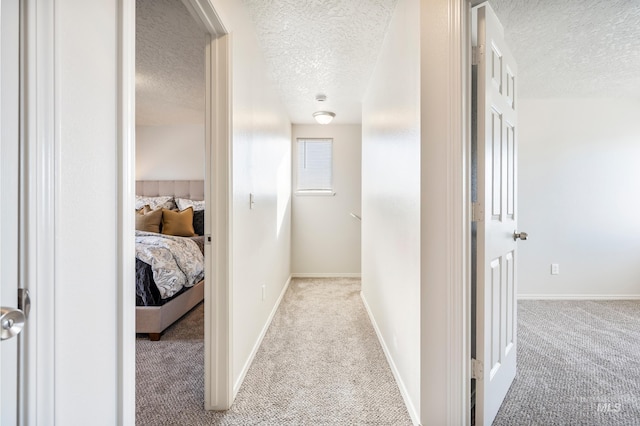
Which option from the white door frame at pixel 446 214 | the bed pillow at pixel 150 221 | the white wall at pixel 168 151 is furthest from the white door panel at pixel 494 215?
the white wall at pixel 168 151

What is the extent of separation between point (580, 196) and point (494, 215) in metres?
2.84

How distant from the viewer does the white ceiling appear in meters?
1.90

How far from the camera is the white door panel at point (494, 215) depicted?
137 cm

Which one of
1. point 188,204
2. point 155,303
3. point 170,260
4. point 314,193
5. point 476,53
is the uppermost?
point 476,53

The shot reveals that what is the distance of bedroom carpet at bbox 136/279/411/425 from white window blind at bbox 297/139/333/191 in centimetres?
227

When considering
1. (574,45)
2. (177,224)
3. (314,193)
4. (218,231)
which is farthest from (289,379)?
(574,45)

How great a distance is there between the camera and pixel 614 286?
3.38 meters

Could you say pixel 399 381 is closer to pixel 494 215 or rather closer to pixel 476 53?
pixel 494 215

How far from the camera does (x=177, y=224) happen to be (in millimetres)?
3598

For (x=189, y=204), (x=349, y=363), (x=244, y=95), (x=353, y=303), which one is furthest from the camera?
(x=189, y=204)

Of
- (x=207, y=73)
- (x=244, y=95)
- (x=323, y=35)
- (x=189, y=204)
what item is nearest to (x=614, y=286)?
(x=323, y=35)

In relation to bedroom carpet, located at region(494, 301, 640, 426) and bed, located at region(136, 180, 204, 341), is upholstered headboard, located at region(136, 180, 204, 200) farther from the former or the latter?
bedroom carpet, located at region(494, 301, 640, 426)

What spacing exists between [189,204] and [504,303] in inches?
150
